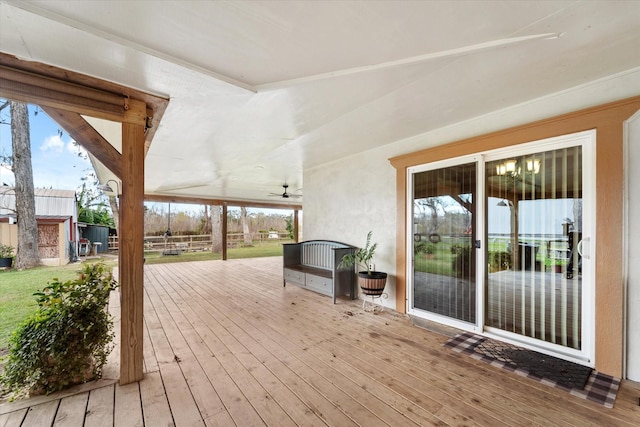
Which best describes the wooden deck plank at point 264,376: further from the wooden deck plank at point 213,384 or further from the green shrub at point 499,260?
the green shrub at point 499,260

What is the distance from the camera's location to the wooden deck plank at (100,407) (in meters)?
1.64

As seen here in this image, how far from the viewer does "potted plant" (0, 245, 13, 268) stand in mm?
7461

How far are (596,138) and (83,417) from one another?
4443mm

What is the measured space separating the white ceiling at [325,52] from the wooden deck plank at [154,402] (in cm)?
229

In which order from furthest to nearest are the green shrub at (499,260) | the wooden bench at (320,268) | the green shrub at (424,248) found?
the wooden bench at (320,268), the green shrub at (424,248), the green shrub at (499,260)

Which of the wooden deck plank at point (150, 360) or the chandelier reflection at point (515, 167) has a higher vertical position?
the chandelier reflection at point (515, 167)

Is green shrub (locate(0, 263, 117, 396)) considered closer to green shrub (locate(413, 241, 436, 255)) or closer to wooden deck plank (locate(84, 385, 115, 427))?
wooden deck plank (locate(84, 385, 115, 427))

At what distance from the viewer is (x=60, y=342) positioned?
6.22ft

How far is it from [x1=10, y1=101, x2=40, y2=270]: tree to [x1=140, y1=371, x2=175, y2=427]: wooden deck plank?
885 centimetres

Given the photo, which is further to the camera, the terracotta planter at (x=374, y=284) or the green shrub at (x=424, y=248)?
the terracotta planter at (x=374, y=284)

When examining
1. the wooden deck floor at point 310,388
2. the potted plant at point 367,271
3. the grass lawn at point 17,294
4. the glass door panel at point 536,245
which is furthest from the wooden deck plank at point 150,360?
the glass door panel at point 536,245

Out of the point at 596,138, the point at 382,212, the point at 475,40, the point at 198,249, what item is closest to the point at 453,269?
the point at 382,212

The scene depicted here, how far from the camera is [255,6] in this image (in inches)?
49.9

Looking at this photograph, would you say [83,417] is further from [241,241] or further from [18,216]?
[241,241]
